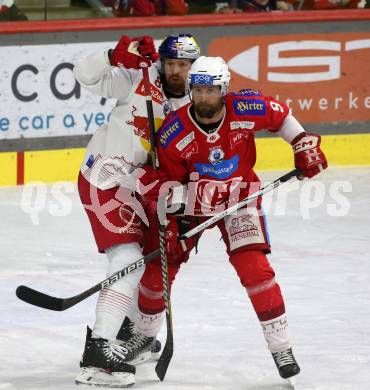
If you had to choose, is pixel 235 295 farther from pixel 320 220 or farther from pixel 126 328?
pixel 320 220

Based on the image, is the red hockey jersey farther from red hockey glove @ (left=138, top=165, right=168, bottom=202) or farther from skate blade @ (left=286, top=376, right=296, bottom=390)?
skate blade @ (left=286, top=376, right=296, bottom=390)

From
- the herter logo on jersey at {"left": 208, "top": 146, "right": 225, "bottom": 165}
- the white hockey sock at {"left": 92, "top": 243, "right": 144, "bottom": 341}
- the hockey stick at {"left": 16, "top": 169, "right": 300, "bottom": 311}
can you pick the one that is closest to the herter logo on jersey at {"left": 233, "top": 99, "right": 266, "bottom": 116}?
the herter logo on jersey at {"left": 208, "top": 146, "right": 225, "bottom": 165}

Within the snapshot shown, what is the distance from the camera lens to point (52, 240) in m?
6.37

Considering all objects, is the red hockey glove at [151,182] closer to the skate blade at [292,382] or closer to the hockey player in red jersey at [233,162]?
the hockey player in red jersey at [233,162]

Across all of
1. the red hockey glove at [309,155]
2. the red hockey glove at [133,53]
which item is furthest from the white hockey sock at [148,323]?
the red hockey glove at [133,53]

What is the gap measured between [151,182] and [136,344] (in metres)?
0.66

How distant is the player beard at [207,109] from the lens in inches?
163

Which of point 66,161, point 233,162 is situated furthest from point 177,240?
point 66,161

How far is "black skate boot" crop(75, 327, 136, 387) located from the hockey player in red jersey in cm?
41

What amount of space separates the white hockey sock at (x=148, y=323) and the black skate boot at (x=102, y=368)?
0.33 meters

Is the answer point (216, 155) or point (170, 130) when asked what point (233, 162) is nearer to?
point (216, 155)

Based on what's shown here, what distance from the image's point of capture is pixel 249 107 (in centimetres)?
423

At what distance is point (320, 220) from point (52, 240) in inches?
59.3

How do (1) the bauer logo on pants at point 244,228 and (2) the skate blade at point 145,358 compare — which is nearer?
(1) the bauer logo on pants at point 244,228
